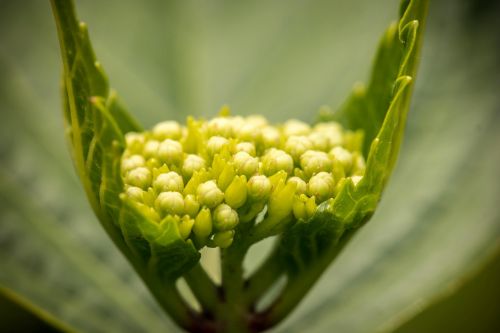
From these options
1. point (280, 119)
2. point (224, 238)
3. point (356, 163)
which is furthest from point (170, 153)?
point (280, 119)

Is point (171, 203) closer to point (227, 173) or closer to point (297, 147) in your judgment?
point (227, 173)

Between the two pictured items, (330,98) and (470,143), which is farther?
(330,98)

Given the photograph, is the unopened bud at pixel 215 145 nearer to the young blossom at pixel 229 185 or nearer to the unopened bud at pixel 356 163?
the young blossom at pixel 229 185

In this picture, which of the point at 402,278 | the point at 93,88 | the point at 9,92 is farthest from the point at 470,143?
the point at 9,92

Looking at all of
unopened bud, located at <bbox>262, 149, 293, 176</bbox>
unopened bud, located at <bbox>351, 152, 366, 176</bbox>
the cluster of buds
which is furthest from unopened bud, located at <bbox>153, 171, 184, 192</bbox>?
unopened bud, located at <bbox>351, 152, 366, 176</bbox>

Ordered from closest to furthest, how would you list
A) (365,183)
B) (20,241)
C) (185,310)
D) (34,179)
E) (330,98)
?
(365,183), (185,310), (20,241), (34,179), (330,98)

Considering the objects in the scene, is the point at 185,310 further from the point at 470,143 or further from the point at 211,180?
the point at 470,143
